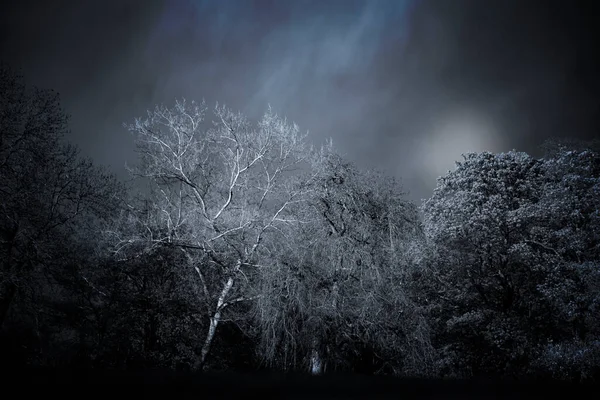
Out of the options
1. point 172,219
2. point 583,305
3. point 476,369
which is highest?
point 172,219

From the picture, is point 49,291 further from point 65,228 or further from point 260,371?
point 260,371

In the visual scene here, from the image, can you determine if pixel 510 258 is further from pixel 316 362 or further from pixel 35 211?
pixel 35 211

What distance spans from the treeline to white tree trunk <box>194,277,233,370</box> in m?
0.08

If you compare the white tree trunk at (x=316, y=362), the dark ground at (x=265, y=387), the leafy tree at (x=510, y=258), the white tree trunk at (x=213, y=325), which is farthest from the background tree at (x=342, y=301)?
the leafy tree at (x=510, y=258)

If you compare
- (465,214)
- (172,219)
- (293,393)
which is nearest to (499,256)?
(465,214)

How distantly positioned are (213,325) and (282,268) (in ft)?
14.0

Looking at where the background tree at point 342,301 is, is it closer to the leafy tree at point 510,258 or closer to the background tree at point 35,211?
the leafy tree at point 510,258

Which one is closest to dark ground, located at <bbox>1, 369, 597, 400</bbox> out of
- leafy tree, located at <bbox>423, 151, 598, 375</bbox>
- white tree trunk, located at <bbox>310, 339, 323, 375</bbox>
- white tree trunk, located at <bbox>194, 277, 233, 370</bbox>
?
white tree trunk, located at <bbox>310, 339, 323, 375</bbox>

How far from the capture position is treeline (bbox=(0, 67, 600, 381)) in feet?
43.5

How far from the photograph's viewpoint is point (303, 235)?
15570 millimetres

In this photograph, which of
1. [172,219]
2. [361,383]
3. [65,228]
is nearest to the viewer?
[361,383]

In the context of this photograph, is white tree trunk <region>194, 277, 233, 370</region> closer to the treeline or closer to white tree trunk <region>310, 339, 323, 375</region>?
the treeline

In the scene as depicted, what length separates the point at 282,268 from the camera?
13305 millimetres

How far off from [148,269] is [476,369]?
16174 millimetres
